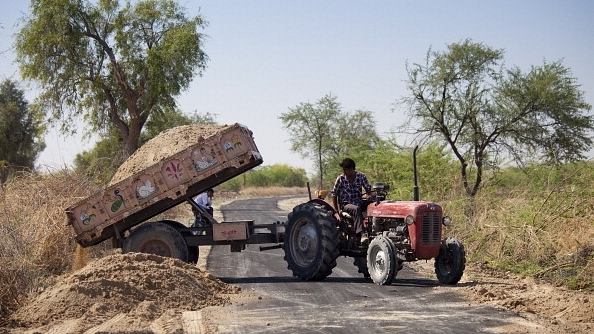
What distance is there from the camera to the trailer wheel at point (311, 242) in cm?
1438

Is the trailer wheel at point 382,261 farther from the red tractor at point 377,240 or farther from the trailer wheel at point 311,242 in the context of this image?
the trailer wheel at point 311,242

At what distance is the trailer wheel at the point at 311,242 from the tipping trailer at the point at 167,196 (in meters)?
0.89

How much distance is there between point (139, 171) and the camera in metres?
15.3

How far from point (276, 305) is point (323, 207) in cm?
360

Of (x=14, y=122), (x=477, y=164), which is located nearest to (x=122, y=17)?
(x=14, y=122)

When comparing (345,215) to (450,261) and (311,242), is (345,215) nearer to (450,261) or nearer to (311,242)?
(311,242)

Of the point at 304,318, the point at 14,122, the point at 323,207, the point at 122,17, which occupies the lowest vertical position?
the point at 304,318

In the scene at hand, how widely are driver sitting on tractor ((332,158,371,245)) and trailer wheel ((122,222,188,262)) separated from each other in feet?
10.3

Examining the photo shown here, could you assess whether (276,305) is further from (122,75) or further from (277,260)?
(122,75)

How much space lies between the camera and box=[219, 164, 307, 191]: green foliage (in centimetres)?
9481

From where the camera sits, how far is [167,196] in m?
15.2

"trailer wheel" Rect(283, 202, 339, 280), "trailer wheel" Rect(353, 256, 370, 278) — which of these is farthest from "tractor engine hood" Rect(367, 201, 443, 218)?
"trailer wheel" Rect(353, 256, 370, 278)

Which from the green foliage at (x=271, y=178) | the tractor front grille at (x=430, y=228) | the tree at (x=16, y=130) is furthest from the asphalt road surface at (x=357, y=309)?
the green foliage at (x=271, y=178)

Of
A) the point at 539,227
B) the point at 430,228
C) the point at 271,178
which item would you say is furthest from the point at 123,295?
the point at 271,178
